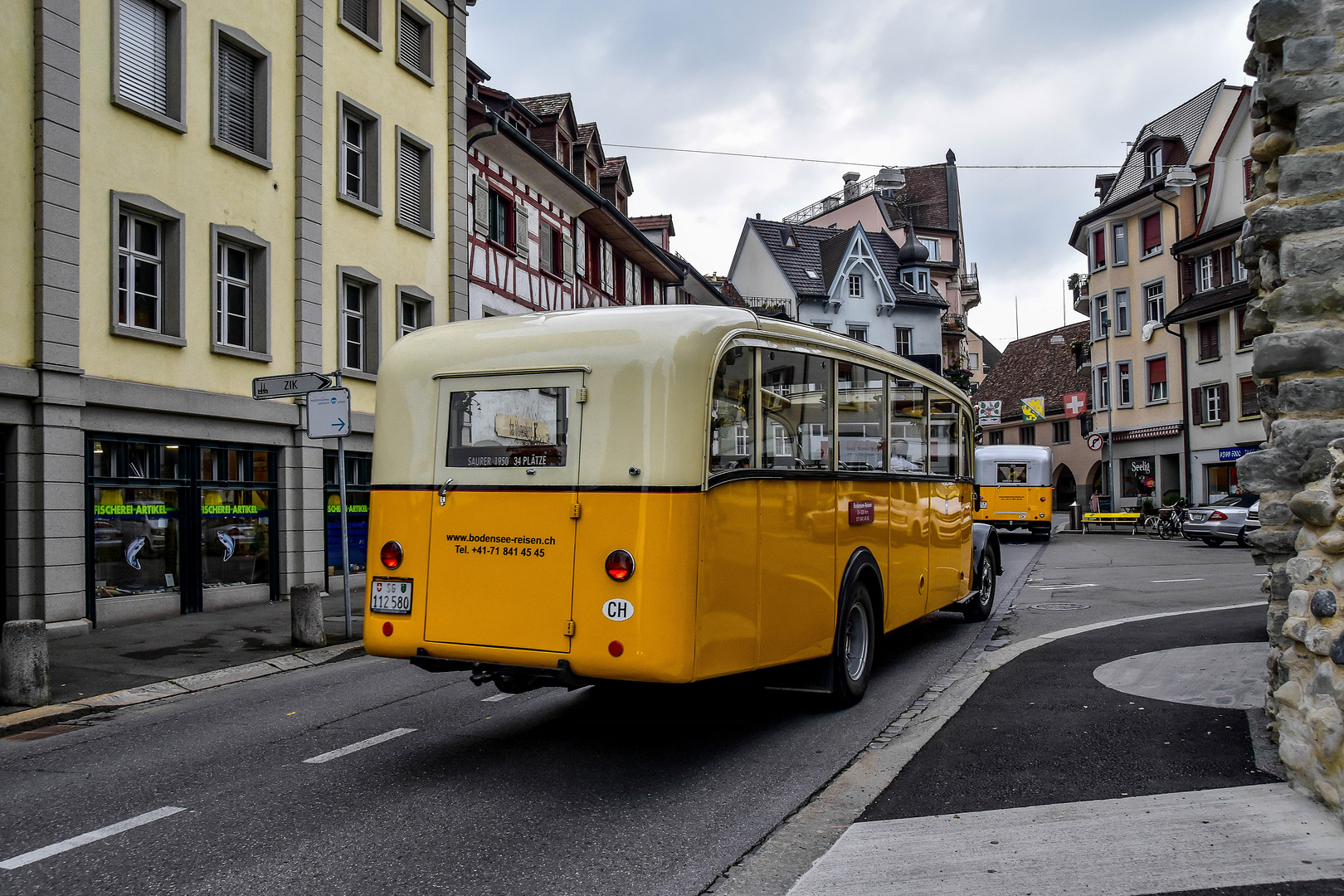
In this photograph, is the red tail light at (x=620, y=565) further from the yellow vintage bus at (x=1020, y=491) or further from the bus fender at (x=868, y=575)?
the yellow vintage bus at (x=1020, y=491)

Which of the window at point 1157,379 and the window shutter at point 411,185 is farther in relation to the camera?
the window at point 1157,379

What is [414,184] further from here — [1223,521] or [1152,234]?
[1152,234]

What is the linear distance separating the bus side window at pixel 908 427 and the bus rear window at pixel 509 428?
11.5ft

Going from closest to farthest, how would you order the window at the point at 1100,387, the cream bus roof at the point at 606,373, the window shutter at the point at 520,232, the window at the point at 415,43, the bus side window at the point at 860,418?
the cream bus roof at the point at 606,373 → the bus side window at the point at 860,418 → the window at the point at 415,43 → the window shutter at the point at 520,232 → the window at the point at 1100,387

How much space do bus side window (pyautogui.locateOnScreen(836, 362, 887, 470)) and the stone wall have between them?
2.67 metres

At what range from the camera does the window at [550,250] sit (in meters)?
26.0

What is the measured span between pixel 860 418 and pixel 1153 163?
45.0 metres

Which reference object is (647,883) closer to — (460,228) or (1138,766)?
(1138,766)

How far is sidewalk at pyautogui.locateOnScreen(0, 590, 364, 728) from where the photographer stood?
9195 millimetres

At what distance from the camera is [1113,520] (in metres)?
39.0

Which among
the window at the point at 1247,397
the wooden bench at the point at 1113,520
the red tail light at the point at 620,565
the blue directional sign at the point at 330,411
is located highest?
the window at the point at 1247,397

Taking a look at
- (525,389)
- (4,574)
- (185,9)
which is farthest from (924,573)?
(185,9)

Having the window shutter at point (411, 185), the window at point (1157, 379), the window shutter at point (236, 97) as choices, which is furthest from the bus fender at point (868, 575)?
the window at point (1157, 379)

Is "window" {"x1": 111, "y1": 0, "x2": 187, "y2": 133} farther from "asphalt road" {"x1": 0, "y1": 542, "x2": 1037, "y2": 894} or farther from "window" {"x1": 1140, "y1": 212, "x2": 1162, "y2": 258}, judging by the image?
"window" {"x1": 1140, "y1": 212, "x2": 1162, "y2": 258}
